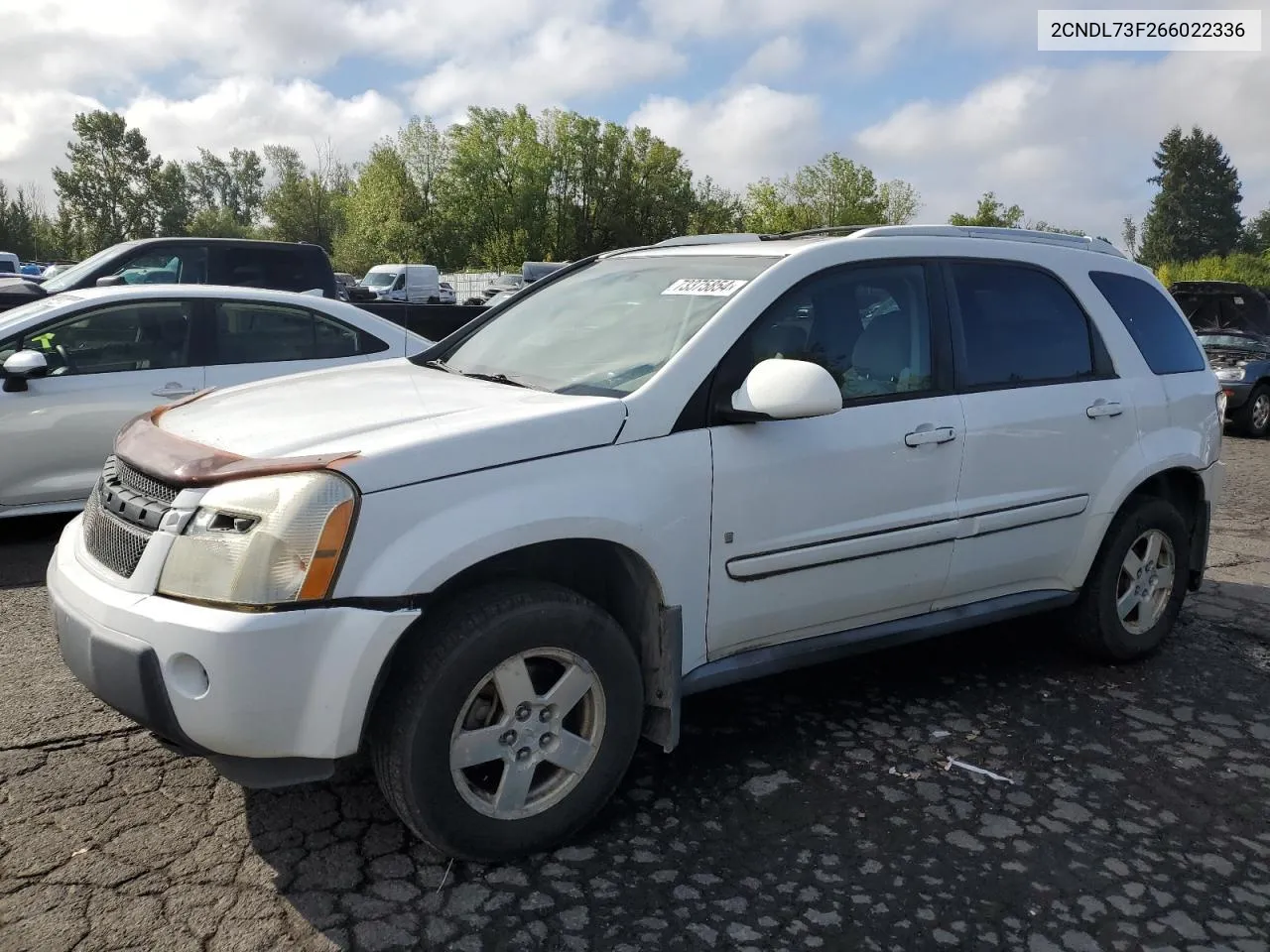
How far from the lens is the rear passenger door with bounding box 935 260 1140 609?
3.92 metres

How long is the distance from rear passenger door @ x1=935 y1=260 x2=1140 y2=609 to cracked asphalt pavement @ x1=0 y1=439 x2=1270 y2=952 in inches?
24.0

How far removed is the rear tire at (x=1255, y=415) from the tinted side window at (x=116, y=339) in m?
12.8

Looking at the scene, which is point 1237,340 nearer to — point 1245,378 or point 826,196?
point 1245,378

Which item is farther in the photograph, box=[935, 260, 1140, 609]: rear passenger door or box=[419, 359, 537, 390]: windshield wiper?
box=[935, 260, 1140, 609]: rear passenger door

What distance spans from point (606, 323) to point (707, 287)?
1.26 feet

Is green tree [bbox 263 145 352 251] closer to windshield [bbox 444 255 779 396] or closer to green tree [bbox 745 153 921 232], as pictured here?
green tree [bbox 745 153 921 232]

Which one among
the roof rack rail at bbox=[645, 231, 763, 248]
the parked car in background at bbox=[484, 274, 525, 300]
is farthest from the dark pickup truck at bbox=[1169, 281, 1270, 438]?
the parked car in background at bbox=[484, 274, 525, 300]

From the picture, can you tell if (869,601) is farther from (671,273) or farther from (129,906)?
(129,906)

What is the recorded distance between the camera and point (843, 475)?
3461 mm

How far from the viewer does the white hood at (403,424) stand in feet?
8.92

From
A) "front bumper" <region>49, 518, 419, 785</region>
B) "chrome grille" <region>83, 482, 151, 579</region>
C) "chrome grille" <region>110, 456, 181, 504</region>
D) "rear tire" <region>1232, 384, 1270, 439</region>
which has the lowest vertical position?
"rear tire" <region>1232, 384, 1270, 439</region>

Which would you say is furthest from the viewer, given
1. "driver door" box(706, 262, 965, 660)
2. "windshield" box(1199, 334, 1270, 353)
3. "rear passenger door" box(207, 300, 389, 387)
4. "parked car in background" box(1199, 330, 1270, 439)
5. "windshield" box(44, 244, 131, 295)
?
"windshield" box(1199, 334, 1270, 353)

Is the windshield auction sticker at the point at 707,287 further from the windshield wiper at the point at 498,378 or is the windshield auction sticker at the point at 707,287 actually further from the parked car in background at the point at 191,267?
the parked car in background at the point at 191,267

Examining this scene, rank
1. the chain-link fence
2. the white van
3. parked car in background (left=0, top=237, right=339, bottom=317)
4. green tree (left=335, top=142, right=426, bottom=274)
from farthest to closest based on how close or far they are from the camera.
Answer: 1. green tree (left=335, top=142, right=426, bottom=274)
2. the chain-link fence
3. the white van
4. parked car in background (left=0, top=237, right=339, bottom=317)
